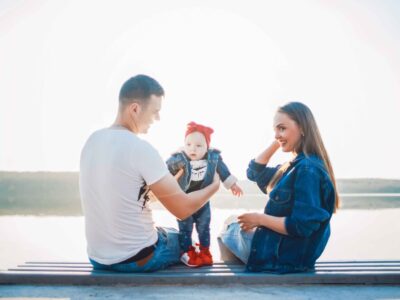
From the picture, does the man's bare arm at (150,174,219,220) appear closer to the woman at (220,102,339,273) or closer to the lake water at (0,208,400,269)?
the woman at (220,102,339,273)

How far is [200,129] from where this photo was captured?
4418mm

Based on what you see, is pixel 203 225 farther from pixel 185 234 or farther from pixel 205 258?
pixel 205 258

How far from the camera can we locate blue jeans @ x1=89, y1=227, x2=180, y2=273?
3.18 meters

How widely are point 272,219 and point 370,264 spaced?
102 cm

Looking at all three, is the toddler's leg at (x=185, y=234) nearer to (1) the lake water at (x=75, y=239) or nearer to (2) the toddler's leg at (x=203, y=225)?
(2) the toddler's leg at (x=203, y=225)

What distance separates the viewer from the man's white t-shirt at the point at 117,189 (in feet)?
9.81

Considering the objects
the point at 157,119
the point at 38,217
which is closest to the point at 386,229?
the point at 157,119

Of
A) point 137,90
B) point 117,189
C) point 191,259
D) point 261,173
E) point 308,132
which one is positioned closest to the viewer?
point 117,189

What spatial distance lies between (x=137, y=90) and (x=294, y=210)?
1544 millimetres

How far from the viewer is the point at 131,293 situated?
111 inches

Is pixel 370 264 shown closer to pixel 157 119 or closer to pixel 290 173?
pixel 290 173

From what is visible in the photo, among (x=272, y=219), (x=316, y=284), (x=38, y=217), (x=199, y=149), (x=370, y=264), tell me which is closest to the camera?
(x=316, y=284)

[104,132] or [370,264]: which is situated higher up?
[104,132]

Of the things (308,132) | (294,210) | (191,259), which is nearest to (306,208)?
(294,210)
